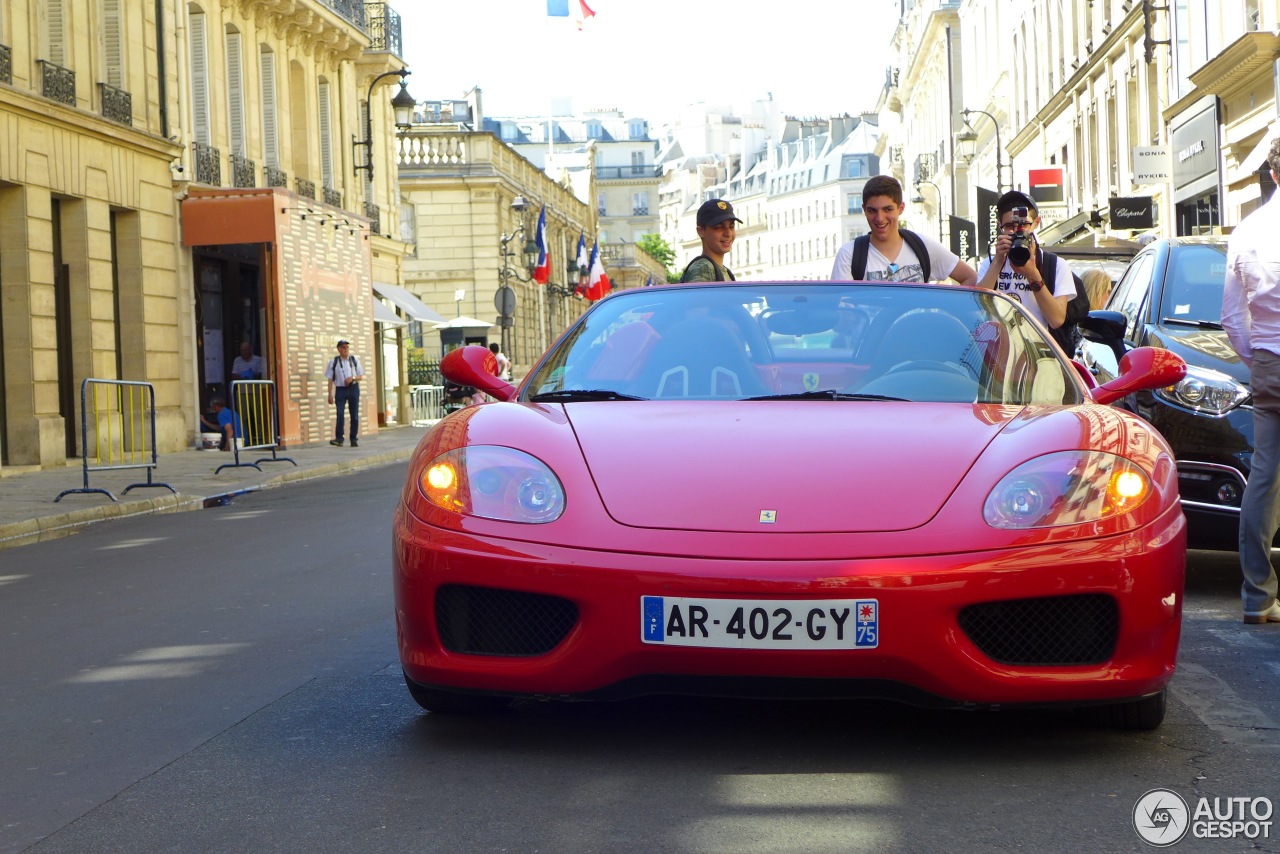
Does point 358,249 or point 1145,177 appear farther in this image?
point 358,249

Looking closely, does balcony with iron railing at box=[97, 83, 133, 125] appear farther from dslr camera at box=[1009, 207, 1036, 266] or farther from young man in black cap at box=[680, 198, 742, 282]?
dslr camera at box=[1009, 207, 1036, 266]

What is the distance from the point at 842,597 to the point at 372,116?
3732 centimetres

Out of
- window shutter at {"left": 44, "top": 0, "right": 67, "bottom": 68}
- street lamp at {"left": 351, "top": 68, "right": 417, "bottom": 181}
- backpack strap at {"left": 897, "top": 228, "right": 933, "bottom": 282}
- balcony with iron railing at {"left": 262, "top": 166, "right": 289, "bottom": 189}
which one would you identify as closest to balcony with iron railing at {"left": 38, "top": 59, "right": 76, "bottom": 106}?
window shutter at {"left": 44, "top": 0, "right": 67, "bottom": 68}

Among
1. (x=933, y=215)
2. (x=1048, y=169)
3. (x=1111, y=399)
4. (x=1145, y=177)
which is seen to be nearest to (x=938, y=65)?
(x=933, y=215)

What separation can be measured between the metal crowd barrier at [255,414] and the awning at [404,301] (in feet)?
57.7

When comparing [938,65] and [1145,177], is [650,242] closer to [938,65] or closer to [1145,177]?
[938,65]

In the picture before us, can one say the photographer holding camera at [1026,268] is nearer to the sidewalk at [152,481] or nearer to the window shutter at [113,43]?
the sidewalk at [152,481]

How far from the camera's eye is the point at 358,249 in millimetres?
31250

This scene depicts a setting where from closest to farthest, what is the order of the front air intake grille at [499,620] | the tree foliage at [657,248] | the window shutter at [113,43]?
the front air intake grille at [499,620], the window shutter at [113,43], the tree foliage at [657,248]

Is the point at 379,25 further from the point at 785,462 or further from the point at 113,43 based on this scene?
the point at 785,462

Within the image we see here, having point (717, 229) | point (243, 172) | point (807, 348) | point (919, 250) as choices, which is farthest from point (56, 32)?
point (807, 348)

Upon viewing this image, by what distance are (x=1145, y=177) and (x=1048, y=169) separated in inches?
478

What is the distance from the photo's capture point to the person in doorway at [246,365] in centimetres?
2662

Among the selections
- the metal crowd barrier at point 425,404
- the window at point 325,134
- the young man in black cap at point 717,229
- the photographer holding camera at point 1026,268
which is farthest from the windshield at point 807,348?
the metal crowd barrier at point 425,404
